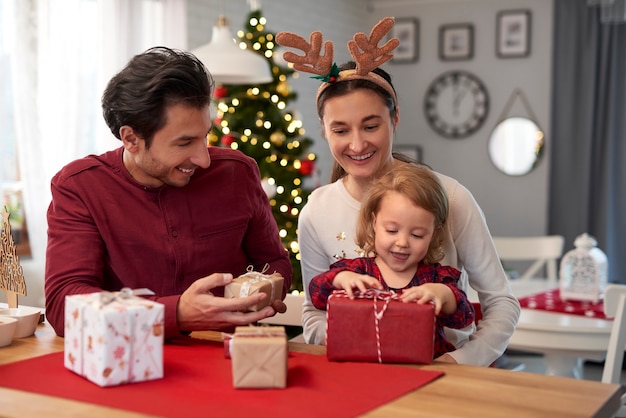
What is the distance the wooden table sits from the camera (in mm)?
1307

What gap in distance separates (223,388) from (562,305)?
7.59 feet

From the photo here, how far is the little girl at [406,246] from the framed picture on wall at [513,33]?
203 inches

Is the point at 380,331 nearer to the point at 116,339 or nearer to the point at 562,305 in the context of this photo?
the point at 116,339

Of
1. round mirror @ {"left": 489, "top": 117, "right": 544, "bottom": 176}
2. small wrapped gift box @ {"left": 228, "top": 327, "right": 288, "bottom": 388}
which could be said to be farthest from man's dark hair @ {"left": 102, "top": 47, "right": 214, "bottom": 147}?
round mirror @ {"left": 489, "top": 117, "right": 544, "bottom": 176}

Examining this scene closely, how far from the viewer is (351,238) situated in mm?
2078

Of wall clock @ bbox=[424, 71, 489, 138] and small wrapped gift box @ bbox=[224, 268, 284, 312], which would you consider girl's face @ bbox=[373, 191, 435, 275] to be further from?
wall clock @ bbox=[424, 71, 489, 138]

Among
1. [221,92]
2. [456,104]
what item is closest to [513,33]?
[456,104]

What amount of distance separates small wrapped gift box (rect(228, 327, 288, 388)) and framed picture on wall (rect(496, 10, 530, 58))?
571 cm

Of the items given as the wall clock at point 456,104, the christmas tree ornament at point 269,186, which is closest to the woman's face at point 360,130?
the christmas tree ornament at point 269,186

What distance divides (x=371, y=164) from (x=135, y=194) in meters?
0.56

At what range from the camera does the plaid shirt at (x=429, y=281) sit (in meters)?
1.75

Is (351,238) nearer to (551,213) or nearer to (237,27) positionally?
(237,27)

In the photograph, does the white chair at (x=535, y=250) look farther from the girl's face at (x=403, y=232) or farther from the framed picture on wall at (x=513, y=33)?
the girl's face at (x=403, y=232)

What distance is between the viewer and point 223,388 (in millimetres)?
1432
